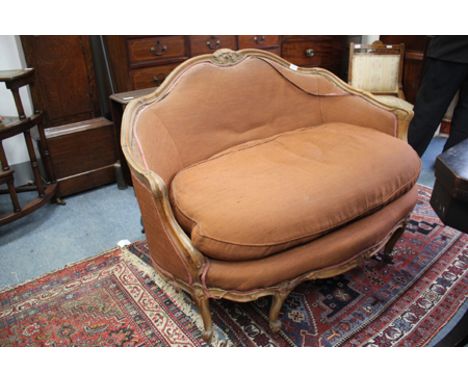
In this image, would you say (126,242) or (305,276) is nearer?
(305,276)

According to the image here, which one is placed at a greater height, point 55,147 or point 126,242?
point 55,147

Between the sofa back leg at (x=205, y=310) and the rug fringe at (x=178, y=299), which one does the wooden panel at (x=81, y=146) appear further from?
the sofa back leg at (x=205, y=310)

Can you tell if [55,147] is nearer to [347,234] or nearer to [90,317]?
[90,317]

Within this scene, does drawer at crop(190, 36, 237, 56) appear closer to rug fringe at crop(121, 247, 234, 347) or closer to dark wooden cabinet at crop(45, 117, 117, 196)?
dark wooden cabinet at crop(45, 117, 117, 196)

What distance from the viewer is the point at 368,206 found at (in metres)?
1.38

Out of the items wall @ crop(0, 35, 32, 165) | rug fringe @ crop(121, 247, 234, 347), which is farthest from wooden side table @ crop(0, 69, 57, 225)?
rug fringe @ crop(121, 247, 234, 347)

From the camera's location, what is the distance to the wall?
2.18 m

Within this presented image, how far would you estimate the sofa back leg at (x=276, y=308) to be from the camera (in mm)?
1276

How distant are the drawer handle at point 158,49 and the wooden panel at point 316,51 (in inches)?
35.6

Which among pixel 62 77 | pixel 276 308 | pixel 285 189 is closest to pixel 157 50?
pixel 62 77

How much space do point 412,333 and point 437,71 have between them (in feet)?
5.07

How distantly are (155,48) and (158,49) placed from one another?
2 cm

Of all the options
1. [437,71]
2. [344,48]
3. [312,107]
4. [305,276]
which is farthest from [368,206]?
[344,48]

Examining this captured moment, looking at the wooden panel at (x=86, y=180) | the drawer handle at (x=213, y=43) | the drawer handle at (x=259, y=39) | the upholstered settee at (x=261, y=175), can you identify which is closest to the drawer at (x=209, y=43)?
the drawer handle at (x=213, y=43)
